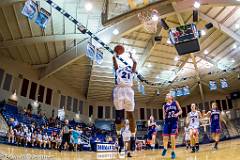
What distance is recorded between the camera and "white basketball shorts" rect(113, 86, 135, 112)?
5.43 m

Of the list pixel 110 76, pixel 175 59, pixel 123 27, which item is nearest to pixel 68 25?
pixel 123 27

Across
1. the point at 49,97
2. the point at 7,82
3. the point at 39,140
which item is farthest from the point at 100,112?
the point at 39,140

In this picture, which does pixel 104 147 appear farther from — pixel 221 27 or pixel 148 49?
pixel 221 27

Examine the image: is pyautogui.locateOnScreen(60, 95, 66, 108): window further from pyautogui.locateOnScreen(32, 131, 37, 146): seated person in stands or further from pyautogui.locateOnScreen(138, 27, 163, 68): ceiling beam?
pyautogui.locateOnScreen(32, 131, 37, 146): seated person in stands

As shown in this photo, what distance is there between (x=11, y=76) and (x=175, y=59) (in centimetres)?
1673

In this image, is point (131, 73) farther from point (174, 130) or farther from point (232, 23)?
point (232, 23)

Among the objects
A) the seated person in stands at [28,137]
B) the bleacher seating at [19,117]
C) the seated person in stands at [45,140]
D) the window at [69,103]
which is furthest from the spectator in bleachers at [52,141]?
the window at [69,103]

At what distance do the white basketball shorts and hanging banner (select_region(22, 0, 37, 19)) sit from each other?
9948 mm

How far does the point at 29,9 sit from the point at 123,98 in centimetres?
1032

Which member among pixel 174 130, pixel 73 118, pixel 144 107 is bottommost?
pixel 174 130

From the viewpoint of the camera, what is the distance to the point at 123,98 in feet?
17.8

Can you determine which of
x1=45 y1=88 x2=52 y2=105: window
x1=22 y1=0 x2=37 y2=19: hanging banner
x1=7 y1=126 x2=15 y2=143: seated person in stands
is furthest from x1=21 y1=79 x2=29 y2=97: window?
x1=22 y1=0 x2=37 y2=19: hanging banner

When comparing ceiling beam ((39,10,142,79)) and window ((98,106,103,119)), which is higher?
ceiling beam ((39,10,142,79))

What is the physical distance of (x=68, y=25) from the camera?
19.3 meters
